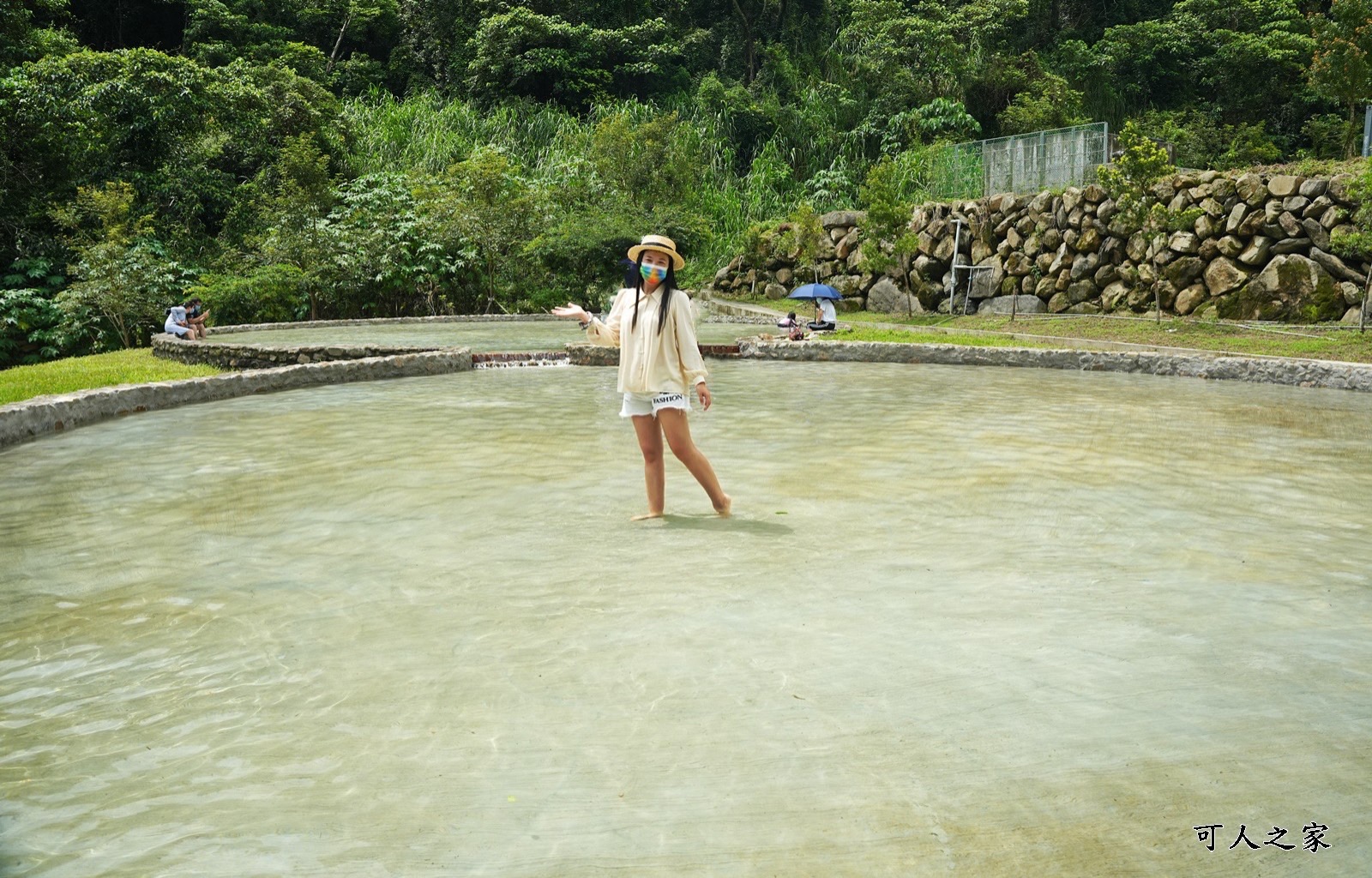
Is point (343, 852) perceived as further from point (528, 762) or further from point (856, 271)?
point (856, 271)

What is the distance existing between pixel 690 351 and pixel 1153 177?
16.1 meters

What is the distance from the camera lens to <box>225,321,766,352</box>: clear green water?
19.9 meters

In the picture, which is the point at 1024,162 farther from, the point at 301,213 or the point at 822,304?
the point at 301,213

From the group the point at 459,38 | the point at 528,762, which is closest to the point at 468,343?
the point at 528,762

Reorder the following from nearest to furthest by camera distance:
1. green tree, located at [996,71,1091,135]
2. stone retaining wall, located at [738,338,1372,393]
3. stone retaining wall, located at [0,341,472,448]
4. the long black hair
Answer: the long black hair < stone retaining wall, located at [0,341,472,448] < stone retaining wall, located at [738,338,1372,393] < green tree, located at [996,71,1091,135]

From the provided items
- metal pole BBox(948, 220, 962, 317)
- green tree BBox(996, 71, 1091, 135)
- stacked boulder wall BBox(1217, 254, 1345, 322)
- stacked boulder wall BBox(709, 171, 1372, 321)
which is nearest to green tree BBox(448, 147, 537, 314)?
stacked boulder wall BBox(709, 171, 1372, 321)

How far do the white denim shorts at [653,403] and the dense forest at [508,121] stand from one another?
A: 1874cm

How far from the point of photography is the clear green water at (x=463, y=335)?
65.4 ft

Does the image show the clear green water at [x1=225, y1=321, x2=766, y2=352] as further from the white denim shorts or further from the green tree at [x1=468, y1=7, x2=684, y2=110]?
the green tree at [x1=468, y1=7, x2=684, y2=110]

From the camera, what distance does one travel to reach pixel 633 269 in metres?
6.14

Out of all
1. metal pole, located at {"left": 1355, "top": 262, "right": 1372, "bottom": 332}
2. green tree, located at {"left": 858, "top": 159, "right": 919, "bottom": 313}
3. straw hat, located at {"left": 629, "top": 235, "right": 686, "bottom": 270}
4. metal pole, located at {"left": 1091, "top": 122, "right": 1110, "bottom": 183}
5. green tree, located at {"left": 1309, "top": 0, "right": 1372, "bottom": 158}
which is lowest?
metal pole, located at {"left": 1355, "top": 262, "right": 1372, "bottom": 332}

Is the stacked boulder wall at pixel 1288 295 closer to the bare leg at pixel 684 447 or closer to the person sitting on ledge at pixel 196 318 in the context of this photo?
the bare leg at pixel 684 447

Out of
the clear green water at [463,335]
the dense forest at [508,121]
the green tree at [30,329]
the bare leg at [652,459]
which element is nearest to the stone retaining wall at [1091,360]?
the clear green water at [463,335]

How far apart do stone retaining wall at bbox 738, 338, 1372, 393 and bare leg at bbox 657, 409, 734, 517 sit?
30.6ft
